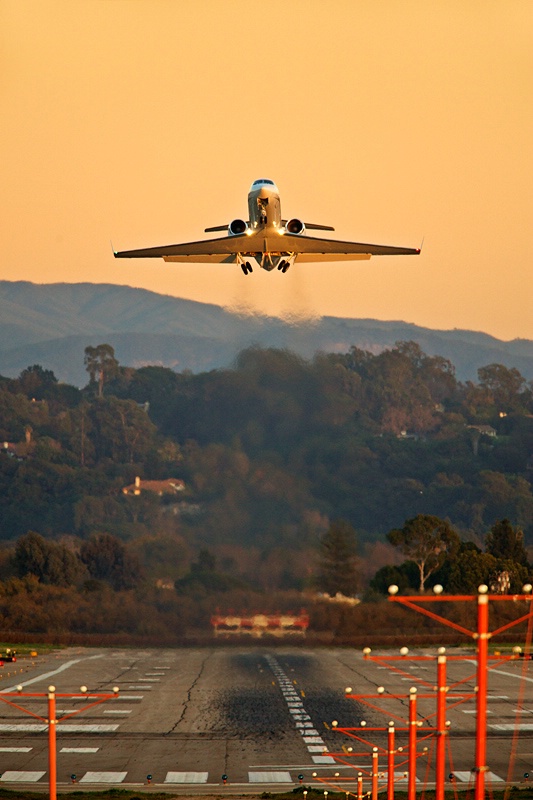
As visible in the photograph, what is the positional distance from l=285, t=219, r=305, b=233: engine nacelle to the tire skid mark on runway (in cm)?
2648

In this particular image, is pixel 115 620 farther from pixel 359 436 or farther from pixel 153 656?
pixel 359 436

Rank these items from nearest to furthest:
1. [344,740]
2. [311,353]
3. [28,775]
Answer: [28,775] < [344,740] < [311,353]

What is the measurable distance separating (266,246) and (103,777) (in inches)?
1093

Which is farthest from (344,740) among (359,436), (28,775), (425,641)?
(359,436)

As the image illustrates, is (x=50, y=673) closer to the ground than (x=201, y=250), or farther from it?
closer to the ground

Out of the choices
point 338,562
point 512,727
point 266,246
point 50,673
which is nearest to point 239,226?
point 266,246

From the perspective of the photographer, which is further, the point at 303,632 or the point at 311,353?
the point at 311,353

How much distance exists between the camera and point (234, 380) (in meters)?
145

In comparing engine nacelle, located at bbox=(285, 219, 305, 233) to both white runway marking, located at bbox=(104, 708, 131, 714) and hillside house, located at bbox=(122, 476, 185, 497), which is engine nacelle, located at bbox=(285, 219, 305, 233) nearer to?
white runway marking, located at bbox=(104, 708, 131, 714)

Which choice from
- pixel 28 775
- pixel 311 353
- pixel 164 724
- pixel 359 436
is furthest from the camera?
pixel 359 436

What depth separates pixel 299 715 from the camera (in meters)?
85.1

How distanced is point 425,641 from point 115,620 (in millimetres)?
31117

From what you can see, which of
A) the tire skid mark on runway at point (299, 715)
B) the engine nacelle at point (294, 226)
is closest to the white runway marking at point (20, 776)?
the tire skid mark on runway at point (299, 715)

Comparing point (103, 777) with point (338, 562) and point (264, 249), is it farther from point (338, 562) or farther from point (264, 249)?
point (338, 562)
